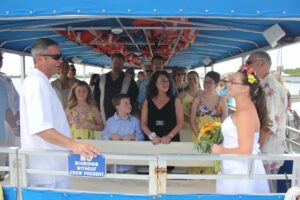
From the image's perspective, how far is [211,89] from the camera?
4.75m

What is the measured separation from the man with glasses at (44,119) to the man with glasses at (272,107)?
5.51ft

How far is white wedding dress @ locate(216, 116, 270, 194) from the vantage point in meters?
2.70

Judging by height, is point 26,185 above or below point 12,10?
below

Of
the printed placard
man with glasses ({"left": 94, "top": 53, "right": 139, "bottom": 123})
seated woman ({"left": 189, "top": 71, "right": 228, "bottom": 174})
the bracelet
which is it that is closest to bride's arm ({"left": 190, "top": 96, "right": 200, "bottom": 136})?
seated woman ({"left": 189, "top": 71, "right": 228, "bottom": 174})

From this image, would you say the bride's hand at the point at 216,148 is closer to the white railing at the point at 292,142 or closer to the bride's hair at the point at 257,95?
the bride's hair at the point at 257,95

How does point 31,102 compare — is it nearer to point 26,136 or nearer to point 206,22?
point 26,136

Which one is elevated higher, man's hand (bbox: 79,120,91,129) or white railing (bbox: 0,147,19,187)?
man's hand (bbox: 79,120,91,129)

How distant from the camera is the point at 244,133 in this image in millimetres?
2568

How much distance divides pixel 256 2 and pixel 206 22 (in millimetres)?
1706

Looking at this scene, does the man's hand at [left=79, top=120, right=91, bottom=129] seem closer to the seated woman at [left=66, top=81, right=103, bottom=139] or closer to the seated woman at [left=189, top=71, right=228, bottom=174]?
the seated woman at [left=66, top=81, right=103, bottom=139]

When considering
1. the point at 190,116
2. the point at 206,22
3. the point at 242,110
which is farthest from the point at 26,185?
the point at 206,22

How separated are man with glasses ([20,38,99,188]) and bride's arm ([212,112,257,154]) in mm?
991

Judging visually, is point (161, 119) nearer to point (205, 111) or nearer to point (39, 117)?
point (205, 111)

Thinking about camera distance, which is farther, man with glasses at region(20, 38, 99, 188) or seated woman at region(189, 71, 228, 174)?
seated woman at region(189, 71, 228, 174)
